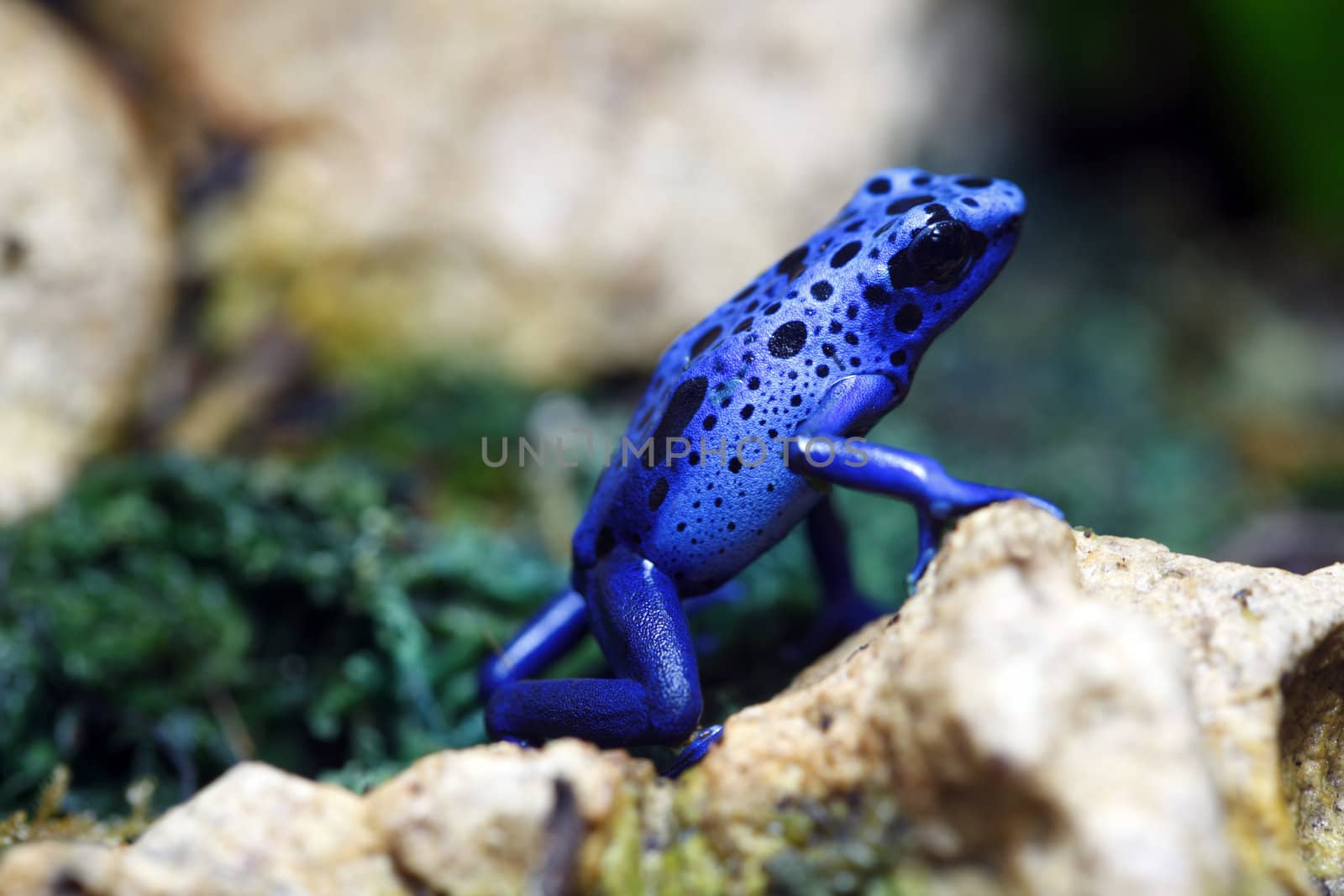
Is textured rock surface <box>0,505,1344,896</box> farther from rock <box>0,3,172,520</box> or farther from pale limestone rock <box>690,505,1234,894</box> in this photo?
rock <box>0,3,172,520</box>

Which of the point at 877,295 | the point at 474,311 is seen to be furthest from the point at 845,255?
the point at 474,311

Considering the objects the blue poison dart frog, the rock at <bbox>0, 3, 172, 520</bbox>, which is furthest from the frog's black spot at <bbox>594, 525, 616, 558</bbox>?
the rock at <bbox>0, 3, 172, 520</bbox>

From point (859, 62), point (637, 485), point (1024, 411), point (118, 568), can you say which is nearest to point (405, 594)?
point (118, 568)

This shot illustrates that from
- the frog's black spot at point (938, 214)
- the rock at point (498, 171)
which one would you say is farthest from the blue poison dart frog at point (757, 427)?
the rock at point (498, 171)

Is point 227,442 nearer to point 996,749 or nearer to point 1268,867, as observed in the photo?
point 996,749

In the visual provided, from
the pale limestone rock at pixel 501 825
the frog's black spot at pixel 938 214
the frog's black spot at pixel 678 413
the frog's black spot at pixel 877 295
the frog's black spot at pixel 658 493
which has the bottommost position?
the pale limestone rock at pixel 501 825

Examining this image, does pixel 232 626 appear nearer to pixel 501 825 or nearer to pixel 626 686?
pixel 626 686

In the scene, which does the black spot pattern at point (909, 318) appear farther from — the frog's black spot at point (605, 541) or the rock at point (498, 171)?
the rock at point (498, 171)
